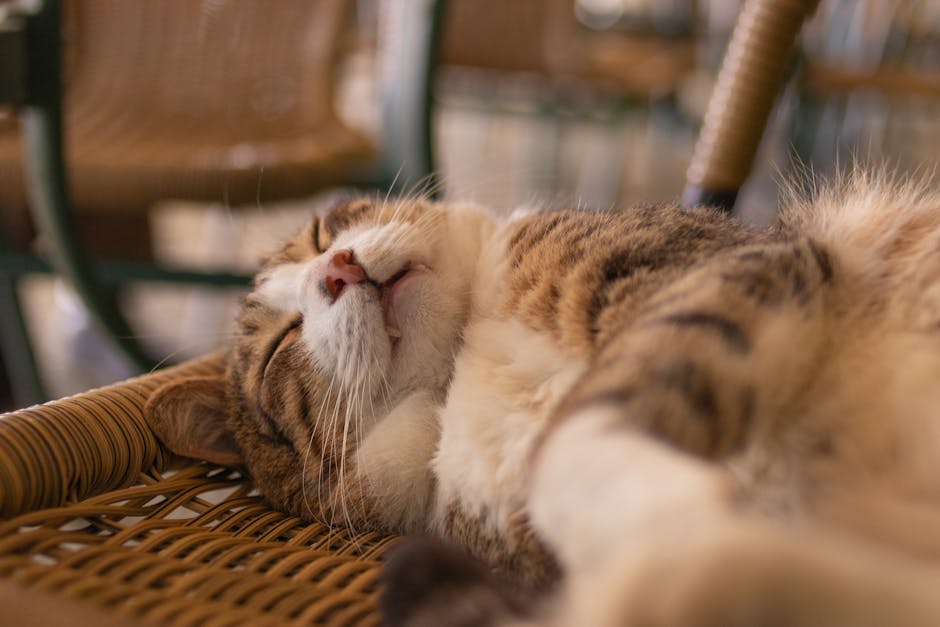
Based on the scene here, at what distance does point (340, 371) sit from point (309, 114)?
106 centimetres

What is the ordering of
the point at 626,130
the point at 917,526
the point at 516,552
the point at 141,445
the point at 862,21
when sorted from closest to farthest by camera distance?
the point at 917,526 < the point at 516,552 < the point at 141,445 < the point at 862,21 < the point at 626,130

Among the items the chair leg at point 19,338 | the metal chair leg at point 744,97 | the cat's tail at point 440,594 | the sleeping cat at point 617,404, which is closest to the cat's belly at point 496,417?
the sleeping cat at point 617,404

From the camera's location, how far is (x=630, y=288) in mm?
659

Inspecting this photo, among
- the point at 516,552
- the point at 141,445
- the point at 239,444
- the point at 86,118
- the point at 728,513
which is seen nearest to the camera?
the point at 728,513

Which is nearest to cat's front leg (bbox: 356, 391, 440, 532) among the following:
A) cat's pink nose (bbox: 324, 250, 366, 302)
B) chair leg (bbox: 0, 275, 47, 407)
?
cat's pink nose (bbox: 324, 250, 366, 302)

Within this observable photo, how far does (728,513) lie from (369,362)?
46 centimetres

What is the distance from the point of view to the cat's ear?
79cm

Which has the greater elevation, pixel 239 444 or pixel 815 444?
pixel 815 444

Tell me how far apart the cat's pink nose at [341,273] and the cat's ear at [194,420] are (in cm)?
19

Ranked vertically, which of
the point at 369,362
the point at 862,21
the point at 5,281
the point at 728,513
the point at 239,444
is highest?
the point at 862,21

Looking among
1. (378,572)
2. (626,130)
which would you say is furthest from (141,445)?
(626,130)

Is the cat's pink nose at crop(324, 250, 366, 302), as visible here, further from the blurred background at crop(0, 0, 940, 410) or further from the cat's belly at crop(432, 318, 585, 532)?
the blurred background at crop(0, 0, 940, 410)

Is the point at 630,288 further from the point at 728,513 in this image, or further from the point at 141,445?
the point at 141,445

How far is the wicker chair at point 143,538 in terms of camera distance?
54 centimetres
